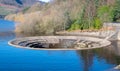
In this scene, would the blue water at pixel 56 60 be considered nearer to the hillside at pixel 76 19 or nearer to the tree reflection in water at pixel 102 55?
the tree reflection in water at pixel 102 55

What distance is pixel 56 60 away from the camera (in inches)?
1412

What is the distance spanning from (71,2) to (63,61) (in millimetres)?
43753

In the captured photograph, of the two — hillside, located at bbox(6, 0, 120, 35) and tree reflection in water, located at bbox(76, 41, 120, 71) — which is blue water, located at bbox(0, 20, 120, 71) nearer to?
tree reflection in water, located at bbox(76, 41, 120, 71)

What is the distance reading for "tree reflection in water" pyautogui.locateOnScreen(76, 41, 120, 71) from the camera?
112 feet

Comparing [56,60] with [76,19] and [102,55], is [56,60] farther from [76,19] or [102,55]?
[76,19]

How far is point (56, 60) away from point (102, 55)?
6.30 meters

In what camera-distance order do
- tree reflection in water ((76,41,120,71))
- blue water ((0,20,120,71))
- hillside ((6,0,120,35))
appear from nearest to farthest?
blue water ((0,20,120,71)), tree reflection in water ((76,41,120,71)), hillside ((6,0,120,35))

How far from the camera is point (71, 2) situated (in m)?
77.6

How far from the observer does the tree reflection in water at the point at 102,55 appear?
34141mm

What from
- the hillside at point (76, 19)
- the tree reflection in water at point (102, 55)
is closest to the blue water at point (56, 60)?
the tree reflection in water at point (102, 55)

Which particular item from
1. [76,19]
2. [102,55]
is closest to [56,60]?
[102,55]

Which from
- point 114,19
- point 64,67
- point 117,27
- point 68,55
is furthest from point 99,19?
point 64,67

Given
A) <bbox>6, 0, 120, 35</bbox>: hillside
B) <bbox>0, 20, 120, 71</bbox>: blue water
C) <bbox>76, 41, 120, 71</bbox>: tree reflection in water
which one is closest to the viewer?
<bbox>0, 20, 120, 71</bbox>: blue water

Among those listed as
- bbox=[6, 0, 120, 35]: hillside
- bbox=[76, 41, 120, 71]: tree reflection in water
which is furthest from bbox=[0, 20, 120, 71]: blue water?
bbox=[6, 0, 120, 35]: hillside
